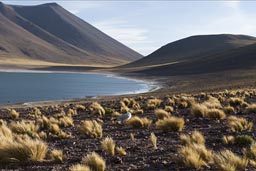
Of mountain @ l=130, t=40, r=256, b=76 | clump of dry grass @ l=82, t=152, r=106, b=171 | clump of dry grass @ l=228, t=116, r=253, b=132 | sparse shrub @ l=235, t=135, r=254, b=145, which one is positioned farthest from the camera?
mountain @ l=130, t=40, r=256, b=76

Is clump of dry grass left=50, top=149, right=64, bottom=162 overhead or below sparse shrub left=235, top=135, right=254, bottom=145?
below

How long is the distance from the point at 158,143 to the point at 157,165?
8.39 feet

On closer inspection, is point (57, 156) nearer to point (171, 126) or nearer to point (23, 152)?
point (23, 152)

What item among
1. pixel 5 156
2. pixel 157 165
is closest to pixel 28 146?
pixel 5 156

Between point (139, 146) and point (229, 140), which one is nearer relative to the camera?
point (229, 140)

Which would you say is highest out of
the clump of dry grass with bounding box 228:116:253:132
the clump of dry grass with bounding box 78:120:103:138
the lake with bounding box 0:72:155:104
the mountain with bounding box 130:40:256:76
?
the mountain with bounding box 130:40:256:76

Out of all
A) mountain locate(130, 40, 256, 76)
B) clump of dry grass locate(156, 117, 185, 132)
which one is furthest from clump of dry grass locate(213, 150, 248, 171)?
mountain locate(130, 40, 256, 76)

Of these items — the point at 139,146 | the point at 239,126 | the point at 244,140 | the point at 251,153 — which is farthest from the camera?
the point at 239,126

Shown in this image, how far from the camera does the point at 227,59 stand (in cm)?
11625

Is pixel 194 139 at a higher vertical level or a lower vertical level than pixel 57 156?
higher

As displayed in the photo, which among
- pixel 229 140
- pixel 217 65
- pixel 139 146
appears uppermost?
pixel 217 65

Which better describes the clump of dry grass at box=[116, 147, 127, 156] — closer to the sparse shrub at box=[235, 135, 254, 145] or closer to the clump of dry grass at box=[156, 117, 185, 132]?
the sparse shrub at box=[235, 135, 254, 145]

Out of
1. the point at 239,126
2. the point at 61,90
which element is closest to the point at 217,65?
the point at 61,90

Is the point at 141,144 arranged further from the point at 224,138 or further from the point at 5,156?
the point at 5,156
